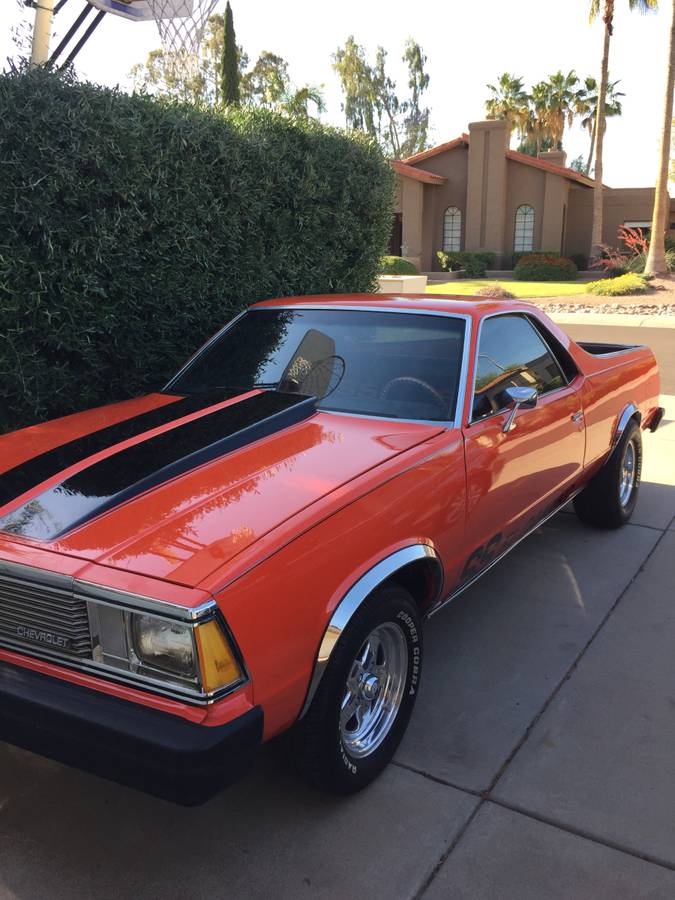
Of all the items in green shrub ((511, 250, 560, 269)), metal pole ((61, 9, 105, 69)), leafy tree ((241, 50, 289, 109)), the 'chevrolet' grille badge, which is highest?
leafy tree ((241, 50, 289, 109))

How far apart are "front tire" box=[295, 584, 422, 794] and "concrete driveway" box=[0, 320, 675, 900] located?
135 mm

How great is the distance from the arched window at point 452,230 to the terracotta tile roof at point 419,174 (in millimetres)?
1428

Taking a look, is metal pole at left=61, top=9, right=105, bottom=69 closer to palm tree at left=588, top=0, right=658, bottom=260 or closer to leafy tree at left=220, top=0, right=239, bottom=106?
leafy tree at left=220, top=0, right=239, bottom=106

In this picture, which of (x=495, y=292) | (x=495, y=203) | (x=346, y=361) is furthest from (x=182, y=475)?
(x=495, y=203)

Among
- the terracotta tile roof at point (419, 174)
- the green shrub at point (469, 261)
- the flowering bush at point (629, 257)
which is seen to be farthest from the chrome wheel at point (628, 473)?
the terracotta tile roof at point (419, 174)

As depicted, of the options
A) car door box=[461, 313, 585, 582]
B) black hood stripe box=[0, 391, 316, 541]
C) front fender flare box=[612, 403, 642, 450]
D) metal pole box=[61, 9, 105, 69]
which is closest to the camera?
black hood stripe box=[0, 391, 316, 541]

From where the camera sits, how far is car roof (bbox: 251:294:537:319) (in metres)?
3.69

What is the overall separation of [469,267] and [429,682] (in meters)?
30.2

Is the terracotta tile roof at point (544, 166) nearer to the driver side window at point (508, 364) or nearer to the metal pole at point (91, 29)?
the metal pole at point (91, 29)

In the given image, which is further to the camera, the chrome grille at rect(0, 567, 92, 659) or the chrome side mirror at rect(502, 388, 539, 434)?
the chrome side mirror at rect(502, 388, 539, 434)

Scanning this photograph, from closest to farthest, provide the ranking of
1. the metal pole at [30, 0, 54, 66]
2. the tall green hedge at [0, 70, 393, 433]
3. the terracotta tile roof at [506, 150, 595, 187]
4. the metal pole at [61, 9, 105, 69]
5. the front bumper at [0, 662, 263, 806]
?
the front bumper at [0, 662, 263, 806] → the tall green hedge at [0, 70, 393, 433] → the metal pole at [30, 0, 54, 66] → the metal pole at [61, 9, 105, 69] → the terracotta tile roof at [506, 150, 595, 187]

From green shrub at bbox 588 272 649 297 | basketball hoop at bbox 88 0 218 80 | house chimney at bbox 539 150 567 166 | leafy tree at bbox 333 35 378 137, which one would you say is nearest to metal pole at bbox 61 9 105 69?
basketball hoop at bbox 88 0 218 80

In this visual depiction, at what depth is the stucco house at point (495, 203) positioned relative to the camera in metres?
32.7

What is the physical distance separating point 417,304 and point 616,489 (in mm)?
2077
